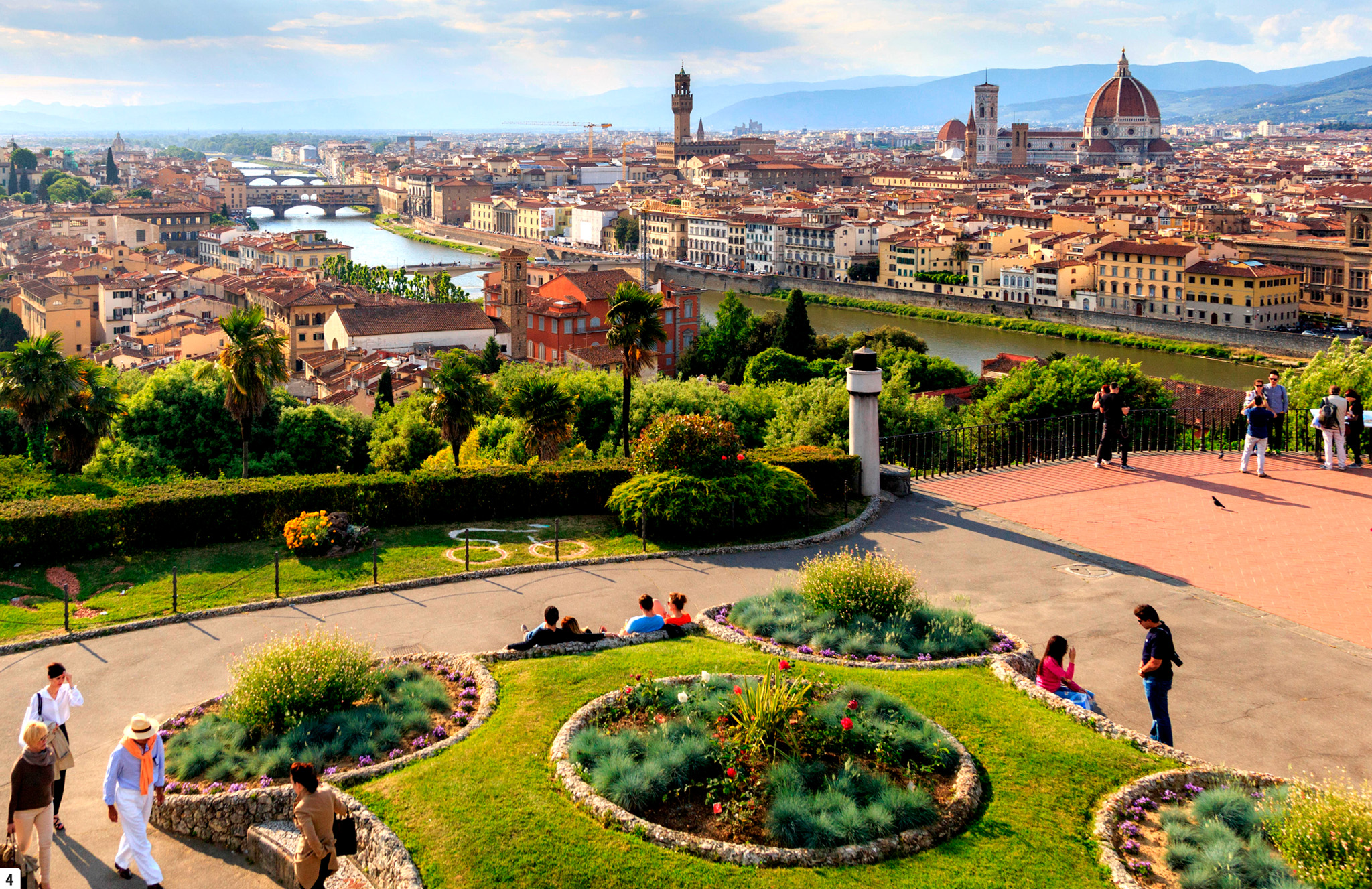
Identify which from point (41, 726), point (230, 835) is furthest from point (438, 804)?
point (41, 726)

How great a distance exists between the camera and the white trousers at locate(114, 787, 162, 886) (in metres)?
5.07

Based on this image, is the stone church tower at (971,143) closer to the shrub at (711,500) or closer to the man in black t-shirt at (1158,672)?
the shrub at (711,500)

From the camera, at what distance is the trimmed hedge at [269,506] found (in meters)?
9.88

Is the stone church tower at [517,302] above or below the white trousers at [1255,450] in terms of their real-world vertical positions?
above

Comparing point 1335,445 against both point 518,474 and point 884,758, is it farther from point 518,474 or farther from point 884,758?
point 884,758

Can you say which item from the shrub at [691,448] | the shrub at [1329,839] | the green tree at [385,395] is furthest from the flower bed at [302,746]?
the green tree at [385,395]

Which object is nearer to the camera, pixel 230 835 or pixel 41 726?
pixel 41 726

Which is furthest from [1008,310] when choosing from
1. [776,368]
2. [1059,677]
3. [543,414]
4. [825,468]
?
[1059,677]

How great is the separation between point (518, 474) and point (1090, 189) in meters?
96.3

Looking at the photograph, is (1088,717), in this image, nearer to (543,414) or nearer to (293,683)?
(293,683)

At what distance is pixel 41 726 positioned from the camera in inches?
198

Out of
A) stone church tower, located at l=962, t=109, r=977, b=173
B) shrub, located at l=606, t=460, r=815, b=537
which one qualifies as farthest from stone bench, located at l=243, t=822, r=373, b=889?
stone church tower, located at l=962, t=109, r=977, b=173

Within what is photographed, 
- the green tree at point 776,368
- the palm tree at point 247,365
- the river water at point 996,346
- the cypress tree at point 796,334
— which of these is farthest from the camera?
the river water at point 996,346

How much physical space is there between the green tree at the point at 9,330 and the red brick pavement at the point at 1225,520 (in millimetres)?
48407
